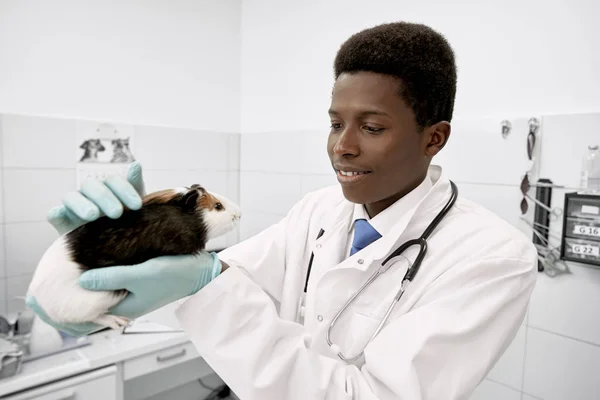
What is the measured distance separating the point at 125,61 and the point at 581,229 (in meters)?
1.96

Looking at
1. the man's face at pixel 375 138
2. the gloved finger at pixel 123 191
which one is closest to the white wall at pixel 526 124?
the man's face at pixel 375 138

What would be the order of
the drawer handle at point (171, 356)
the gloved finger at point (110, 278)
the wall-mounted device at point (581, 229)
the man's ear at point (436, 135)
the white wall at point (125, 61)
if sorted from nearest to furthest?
the gloved finger at point (110, 278)
the man's ear at point (436, 135)
the wall-mounted device at point (581, 229)
the drawer handle at point (171, 356)
the white wall at point (125, 61)

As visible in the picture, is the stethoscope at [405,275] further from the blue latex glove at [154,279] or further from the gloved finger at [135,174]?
the gloved finger at [135,174]

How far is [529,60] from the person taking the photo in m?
1.28

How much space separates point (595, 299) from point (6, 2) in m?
2.32

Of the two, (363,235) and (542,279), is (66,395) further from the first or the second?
(542,279)

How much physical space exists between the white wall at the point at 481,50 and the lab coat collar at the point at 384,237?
0.56m

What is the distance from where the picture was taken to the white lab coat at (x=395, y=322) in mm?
678

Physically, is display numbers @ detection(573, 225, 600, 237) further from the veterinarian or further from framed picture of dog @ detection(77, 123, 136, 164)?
framed picture of dog @ detection(77, 123, 136, 164)

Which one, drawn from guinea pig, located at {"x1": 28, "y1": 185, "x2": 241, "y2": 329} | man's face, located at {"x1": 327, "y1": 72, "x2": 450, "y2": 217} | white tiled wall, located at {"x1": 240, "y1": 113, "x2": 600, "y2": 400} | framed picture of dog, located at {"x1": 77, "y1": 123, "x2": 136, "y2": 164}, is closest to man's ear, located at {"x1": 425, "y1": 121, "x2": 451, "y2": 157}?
man's face, located at {"x1": 327, "y1": 72, "x2": 450, "y2": 217}

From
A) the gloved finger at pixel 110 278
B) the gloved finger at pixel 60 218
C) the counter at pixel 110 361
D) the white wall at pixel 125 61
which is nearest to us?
the gloved finger at pixel 110 278

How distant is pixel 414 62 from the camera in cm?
78

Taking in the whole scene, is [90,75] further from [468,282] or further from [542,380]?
[542,380]

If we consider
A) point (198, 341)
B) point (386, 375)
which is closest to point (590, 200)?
point (386, 375)
